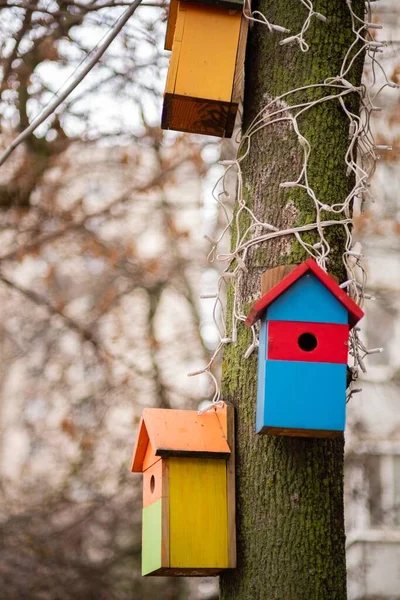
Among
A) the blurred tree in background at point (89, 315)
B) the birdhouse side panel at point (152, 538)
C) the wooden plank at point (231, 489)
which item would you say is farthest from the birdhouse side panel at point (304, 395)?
the blurred tree in background at point (89, 315)

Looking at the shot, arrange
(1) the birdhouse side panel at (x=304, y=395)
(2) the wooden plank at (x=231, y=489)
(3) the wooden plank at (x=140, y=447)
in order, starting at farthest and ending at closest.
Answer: (3) the wooden plank at (x=140, y=447)
(2) the wooden plank at (x=231, y=489)
(1) the birdhouse side panel at (x=304, y=395)

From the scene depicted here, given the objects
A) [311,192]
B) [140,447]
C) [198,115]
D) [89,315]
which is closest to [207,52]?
[198,115]

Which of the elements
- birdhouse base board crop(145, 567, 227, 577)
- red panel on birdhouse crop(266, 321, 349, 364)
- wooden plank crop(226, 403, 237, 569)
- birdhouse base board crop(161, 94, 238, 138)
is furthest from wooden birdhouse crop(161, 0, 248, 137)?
A: birdhouse base board crop(145, 567, 227, 577)

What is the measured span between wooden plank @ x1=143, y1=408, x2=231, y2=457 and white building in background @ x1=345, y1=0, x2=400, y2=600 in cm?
479

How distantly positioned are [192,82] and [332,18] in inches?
14.7

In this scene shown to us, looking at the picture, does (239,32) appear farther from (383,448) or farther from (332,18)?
(383,448)

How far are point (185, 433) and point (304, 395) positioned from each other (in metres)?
0.36

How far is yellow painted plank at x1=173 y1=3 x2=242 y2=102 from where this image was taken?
1.94m

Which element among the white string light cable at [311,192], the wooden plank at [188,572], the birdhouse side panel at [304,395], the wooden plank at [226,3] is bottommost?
the wooden plank at [188,572]

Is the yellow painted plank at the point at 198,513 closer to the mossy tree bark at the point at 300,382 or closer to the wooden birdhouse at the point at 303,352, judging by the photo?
the mossy tree bark at the point at 300,382

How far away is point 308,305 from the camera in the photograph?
5.50ft

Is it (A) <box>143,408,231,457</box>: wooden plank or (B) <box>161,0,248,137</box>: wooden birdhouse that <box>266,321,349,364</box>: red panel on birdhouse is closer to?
(A) <box>143,408,231,457</box>: wooden plank

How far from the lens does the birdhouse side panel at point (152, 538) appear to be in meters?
1.78

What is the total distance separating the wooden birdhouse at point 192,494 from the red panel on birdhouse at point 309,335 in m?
0.26
